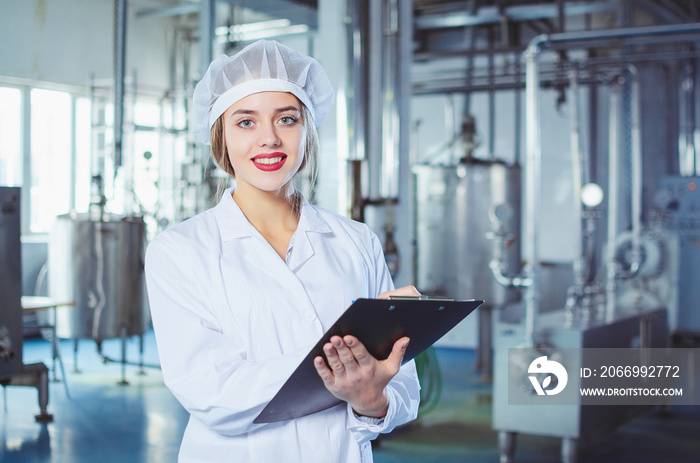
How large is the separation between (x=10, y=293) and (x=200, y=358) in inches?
128

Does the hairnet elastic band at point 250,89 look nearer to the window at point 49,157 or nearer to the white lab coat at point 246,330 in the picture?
the white lab coat at point 246,330

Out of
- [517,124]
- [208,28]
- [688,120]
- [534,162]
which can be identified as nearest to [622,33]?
[534,162]

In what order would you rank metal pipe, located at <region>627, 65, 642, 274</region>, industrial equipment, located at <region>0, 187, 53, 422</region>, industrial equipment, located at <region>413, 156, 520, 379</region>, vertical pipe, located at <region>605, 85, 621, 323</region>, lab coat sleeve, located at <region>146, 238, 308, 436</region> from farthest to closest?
industrial equipment, located at <region>413, 156, 520, 379</region>
metal pipe, located at <region>627, 65, 642, 274</region>
vertical pipe, located at <region>605, 85, 621, 323</region>
industrial equipment, located at <region>0, 187, 53, 422</region>
lab coat sleeve, located at <region>146, 238, 308, 436</region>

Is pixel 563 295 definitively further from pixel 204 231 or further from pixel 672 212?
pixel 204 231

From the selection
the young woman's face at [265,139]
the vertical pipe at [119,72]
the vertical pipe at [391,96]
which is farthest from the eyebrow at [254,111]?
the vertical pipe at [119,72]

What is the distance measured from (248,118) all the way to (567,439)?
2.73 meters

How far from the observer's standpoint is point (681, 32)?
323 centimetres

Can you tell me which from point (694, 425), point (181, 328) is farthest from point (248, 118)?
point (694, 425)

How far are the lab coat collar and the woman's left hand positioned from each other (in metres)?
0.33

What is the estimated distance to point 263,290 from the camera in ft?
3.80

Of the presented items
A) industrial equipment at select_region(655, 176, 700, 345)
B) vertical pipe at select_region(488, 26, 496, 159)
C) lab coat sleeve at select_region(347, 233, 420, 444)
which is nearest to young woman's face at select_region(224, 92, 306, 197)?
lab coat sleeve at select_region(347, 233, 420, 444)

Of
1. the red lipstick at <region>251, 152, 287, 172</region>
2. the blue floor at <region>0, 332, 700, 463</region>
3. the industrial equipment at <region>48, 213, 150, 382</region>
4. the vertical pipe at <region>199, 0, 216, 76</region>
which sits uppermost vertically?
the vertical pipe at <region>199, 0, 216, 76</region>

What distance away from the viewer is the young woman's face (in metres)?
1.16
